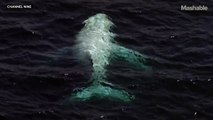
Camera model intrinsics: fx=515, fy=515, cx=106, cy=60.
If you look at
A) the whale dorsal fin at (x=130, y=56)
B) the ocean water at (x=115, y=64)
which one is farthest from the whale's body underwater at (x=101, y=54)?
the ocean water at (x=115, y=64)

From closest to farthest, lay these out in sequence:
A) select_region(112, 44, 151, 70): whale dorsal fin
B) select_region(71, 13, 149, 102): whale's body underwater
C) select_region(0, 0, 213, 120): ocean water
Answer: select_region(0, 0, 213, 120): ocean water, select_region(71, 13, 149, 102): whale's body underwater, select_region(112, 44, 151, 70): whale dorsal fin

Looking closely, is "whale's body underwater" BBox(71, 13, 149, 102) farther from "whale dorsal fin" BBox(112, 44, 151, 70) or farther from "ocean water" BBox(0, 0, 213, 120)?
"ocean water" BBox(0, 0, 213, 120)

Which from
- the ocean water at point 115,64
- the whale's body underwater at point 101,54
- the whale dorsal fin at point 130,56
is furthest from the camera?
the whale dorsal fin at point 130,56

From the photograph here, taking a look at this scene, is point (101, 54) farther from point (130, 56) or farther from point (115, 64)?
point (130, 56)

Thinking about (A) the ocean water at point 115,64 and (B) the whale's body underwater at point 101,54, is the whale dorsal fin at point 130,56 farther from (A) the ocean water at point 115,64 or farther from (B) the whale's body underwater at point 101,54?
(A) the ocean water at point 115,64

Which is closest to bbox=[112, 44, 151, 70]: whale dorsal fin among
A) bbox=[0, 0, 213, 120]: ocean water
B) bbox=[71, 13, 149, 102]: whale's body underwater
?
bbox=[71, 13, 149, 102]: whale's body underwater

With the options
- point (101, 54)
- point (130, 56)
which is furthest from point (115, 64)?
point (130, 56)
